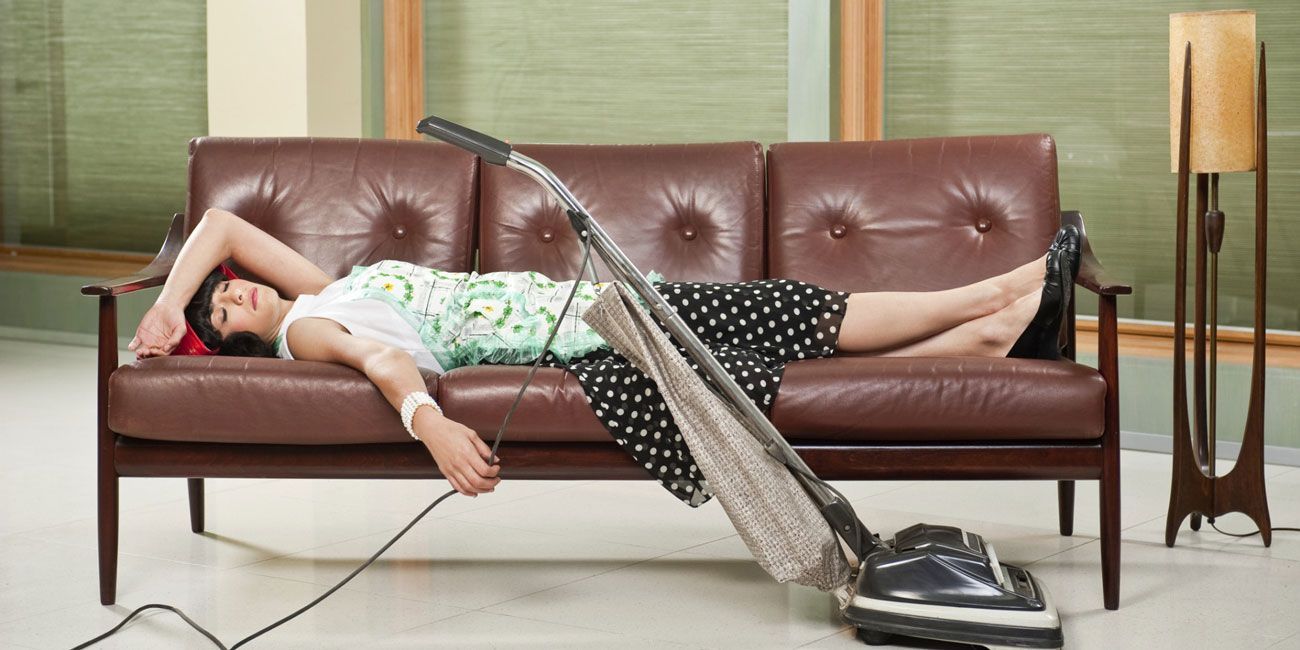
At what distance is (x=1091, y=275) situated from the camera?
277 centimetres

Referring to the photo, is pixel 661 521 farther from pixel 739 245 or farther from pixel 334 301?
pixel 334 301

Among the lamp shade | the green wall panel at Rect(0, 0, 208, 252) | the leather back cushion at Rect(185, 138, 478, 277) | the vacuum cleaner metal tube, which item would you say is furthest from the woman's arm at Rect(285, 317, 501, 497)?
the green wall panel at Rect(0, 0, 208, 252)

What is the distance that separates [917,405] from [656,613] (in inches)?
23.3

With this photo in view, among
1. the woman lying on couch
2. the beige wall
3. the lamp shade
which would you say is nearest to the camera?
the woman lying on couch

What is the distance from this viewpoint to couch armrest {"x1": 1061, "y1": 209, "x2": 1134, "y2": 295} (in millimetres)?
2555

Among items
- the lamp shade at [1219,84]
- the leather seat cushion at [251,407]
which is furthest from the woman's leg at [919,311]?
the leather seat cushion at [251,407]

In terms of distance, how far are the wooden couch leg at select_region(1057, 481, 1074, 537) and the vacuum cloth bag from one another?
2.78ft

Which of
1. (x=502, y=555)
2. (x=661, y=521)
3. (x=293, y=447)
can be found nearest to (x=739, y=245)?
(x=661, y=521)

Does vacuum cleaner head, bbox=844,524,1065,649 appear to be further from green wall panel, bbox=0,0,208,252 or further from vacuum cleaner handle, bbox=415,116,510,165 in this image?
green wall panel, bbox=0,0,208,252

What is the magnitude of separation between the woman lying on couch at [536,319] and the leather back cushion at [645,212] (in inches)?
7.2

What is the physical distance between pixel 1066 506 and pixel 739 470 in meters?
1.02

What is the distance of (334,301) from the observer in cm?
292

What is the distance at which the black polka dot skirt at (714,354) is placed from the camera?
2555 millimetres

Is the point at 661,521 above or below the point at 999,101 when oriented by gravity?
below
